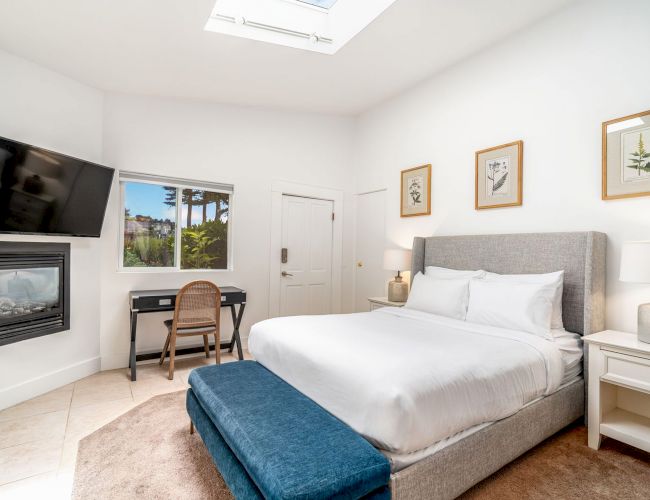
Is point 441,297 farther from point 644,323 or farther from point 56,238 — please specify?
point 56,238

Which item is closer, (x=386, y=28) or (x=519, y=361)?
(x=519, y=361)

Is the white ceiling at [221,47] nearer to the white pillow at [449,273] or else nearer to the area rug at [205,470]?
the white pillow at [449,273]

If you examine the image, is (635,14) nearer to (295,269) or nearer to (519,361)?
(519,361)

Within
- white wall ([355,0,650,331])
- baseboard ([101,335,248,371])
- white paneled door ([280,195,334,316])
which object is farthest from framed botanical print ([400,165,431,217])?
baseboard ([101,335,248,371])

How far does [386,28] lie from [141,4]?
1779 mm

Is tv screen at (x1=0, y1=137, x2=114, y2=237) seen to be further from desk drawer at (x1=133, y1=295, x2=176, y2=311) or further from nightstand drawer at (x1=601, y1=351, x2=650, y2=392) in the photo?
nightstand drawer at (x1=601, y1=351, x2=650, y2=392)

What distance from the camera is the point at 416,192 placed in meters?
4.02

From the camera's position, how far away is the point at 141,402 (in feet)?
9.18

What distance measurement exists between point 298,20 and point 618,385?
348 cm

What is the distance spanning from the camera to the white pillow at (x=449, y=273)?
10.1 ft

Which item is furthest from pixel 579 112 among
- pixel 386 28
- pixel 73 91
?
pixel 73 91

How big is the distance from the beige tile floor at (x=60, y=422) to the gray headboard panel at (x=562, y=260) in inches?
113

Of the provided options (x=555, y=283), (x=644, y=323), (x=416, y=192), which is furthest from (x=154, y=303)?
(x=644, y=323)

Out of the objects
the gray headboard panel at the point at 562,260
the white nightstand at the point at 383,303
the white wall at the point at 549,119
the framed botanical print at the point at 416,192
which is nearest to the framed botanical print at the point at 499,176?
the white wall at the point at 549,119
